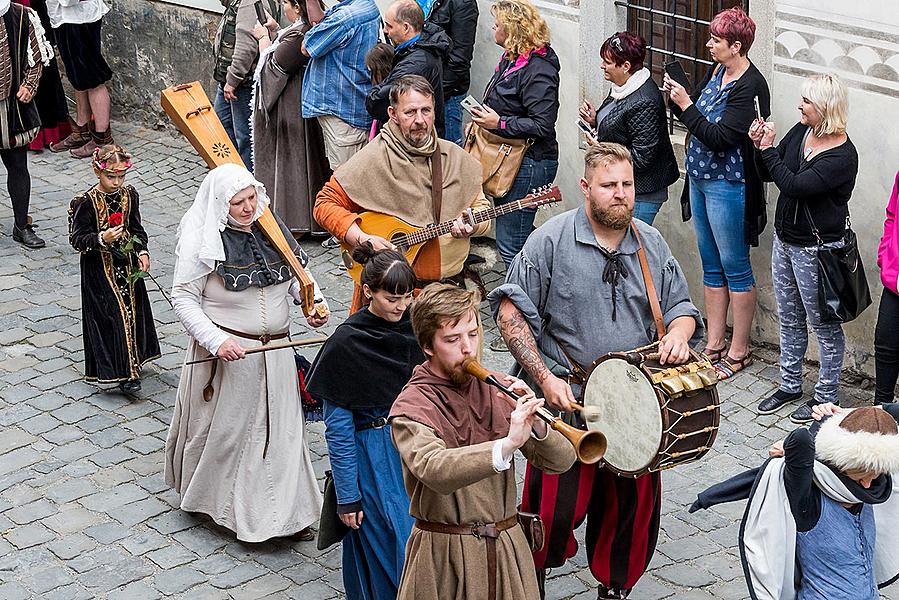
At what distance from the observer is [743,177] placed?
26.2 feet

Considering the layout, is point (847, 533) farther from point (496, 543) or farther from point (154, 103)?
point (154, 103)

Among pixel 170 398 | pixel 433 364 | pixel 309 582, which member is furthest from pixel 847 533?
pixel 170 398

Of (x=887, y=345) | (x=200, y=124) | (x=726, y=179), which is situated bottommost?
(x=887, y=345)

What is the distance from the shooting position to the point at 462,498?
470 centimetres

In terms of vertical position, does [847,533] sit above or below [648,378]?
below

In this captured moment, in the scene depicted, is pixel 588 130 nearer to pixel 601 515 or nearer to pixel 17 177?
pixel 601 515

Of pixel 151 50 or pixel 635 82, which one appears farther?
pixel 151 50

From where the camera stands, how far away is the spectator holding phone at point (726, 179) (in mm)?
7820

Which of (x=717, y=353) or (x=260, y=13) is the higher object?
(x=260, y=13)

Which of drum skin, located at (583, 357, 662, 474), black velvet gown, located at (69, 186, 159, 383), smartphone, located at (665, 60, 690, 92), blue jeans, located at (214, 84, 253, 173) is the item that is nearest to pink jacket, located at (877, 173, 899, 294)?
smartphone, located at (665, 60, 690, 92)

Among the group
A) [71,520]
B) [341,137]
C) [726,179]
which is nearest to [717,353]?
[726,179]

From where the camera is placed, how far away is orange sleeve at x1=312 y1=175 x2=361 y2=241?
7.36 meters

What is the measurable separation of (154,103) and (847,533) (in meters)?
9.96

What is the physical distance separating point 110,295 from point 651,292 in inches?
146
